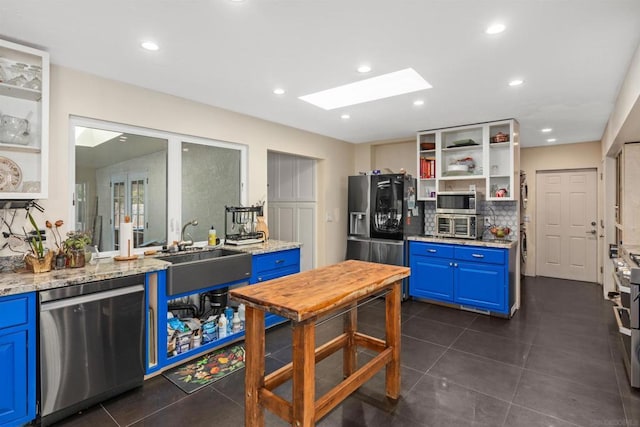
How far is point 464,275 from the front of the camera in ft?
14.1

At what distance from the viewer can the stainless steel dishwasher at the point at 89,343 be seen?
2061mm

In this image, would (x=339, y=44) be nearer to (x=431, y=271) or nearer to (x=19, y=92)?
(x=19, y=92)

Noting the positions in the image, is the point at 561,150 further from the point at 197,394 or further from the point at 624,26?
the point at 197,394

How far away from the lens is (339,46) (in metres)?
2.32

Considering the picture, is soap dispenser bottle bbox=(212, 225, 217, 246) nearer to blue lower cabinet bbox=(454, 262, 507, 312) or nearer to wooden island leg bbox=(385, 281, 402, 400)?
wooden island leg bbox=(385, 281, 402, 400)

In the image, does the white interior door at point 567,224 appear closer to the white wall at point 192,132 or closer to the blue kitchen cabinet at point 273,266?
the white wall at point 192,132

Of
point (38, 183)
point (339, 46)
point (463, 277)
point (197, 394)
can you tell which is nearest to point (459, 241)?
point (463, 277)

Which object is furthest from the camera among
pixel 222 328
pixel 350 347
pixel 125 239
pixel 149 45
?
pixel 222 328

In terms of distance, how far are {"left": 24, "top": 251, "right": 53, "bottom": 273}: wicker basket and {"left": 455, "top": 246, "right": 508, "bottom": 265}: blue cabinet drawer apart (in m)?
4.20

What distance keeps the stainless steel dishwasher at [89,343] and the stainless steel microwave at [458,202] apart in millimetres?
3859

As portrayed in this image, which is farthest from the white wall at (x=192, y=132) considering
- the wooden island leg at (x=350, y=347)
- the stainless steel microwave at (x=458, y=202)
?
the wooden island leg at (x=350, y=347)

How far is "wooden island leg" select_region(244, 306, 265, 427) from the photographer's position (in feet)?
6.32

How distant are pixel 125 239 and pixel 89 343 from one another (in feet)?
2.94

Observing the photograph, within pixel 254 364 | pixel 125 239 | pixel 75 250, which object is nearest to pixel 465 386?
pixel 254 364
